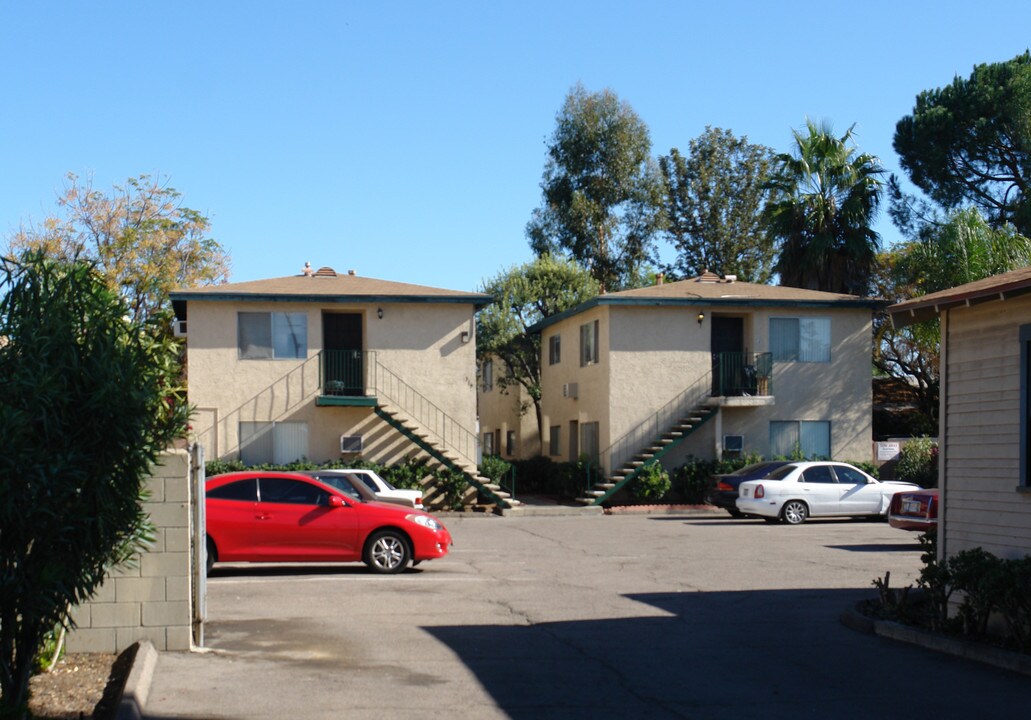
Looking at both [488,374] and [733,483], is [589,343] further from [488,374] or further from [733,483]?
[488,374]

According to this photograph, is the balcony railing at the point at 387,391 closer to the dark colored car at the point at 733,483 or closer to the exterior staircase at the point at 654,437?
the exterior staircase at the point at 654,437

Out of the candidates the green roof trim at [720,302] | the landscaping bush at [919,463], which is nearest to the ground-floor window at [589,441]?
the green roof trim at [720,302]

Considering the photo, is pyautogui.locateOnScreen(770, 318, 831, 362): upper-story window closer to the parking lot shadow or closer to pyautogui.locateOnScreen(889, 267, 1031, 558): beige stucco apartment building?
the parking lot shadow

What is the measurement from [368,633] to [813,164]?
32.0 meters

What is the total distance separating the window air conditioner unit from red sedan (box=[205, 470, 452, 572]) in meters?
15.2

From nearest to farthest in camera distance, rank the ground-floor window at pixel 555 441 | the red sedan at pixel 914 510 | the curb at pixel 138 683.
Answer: the curb at pixel 138 683 < the red sedan at pixel 914 510 < the ground-floor window at pixel 555 441

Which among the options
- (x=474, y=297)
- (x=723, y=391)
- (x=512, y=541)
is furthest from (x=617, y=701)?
(x=723, y=391)

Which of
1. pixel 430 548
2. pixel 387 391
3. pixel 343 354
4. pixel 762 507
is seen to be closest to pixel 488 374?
pixel 387 391

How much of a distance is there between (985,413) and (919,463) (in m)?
23.7

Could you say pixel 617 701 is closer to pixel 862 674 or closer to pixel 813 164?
pixel 862 674

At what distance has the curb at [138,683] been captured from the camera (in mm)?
7809

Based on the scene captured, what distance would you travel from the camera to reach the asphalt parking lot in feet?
29.0

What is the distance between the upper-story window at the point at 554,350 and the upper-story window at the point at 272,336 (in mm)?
10378

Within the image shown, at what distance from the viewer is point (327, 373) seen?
32.2 meters
